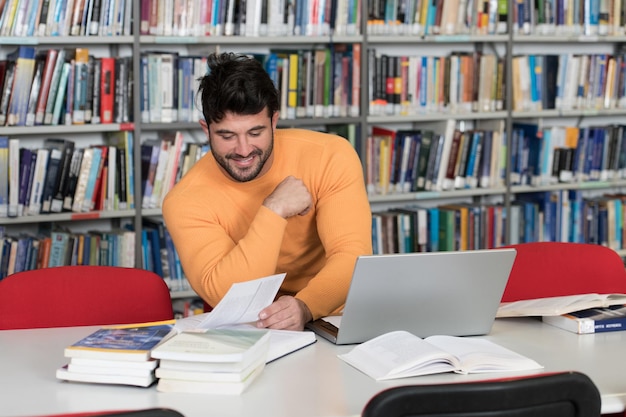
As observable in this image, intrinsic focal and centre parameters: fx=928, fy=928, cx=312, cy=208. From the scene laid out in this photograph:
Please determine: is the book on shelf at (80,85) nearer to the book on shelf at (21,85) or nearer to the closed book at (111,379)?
the book on shelf at (21,85)

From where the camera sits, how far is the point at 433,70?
13.6 ft

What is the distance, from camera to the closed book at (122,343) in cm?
171

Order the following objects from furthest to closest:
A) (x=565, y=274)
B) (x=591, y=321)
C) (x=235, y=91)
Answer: (x=565, y=274)
(x=235, y=91)
(x=591, y=321)

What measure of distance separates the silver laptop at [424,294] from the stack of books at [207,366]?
0.28m

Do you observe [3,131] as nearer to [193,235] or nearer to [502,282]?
[193,235]

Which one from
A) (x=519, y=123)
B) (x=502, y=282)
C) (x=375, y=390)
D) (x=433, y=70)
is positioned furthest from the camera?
(x=519, y=123)

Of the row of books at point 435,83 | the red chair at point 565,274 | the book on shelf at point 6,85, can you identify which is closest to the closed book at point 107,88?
the book on shelf at point 6,85

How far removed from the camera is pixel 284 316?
211 centimetres

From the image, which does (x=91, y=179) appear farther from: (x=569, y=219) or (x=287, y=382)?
(x=569, y=219)

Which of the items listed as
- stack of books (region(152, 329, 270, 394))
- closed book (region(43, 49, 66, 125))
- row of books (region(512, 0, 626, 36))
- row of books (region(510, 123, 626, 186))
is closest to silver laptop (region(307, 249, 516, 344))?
stack of books (region(152, 329, 270, 394))

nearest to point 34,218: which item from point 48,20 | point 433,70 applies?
point 48,20

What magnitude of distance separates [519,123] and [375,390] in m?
3.02

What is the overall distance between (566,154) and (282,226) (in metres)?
2.43

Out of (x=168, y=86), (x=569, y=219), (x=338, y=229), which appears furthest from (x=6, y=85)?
(x=569, y=219)
